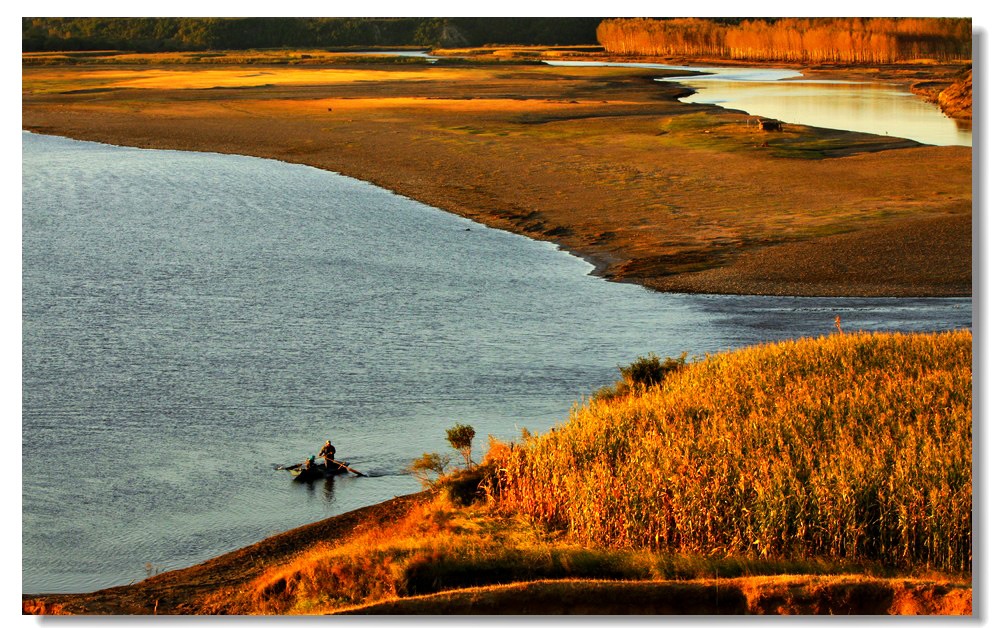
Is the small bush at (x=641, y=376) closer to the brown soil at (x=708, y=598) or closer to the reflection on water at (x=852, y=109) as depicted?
the brown soil at (x=708, y=598)

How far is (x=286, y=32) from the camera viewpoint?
953 inches

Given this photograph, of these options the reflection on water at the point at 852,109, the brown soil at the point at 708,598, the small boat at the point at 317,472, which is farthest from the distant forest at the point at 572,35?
the reflection on water at the point at 852,109

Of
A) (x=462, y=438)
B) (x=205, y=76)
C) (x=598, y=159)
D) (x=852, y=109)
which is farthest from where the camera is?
(x=852, y=109)

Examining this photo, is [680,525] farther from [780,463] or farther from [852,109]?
[852,109]

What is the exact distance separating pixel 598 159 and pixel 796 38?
3691 centimetres

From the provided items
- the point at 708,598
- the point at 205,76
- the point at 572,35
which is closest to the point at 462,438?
the point at 572,35

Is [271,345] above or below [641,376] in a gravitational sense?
above

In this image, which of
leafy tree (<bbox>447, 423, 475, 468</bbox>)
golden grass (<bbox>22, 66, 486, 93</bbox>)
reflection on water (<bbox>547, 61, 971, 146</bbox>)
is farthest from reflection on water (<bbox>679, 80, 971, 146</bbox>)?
leafy tree (<bbox>447, 423, 475, 468</bbox>)

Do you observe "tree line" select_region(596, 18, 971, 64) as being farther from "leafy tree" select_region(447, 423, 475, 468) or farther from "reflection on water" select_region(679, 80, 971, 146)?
"reflection on water" select_region(679, 80, 971, 146)

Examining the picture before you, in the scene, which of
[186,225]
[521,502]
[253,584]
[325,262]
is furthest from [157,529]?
[186,225]

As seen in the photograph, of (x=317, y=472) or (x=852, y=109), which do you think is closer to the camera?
(x=317, y=472)

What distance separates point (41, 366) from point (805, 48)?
18.9 metres

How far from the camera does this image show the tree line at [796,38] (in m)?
20.9

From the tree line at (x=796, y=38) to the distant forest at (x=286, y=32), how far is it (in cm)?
127
